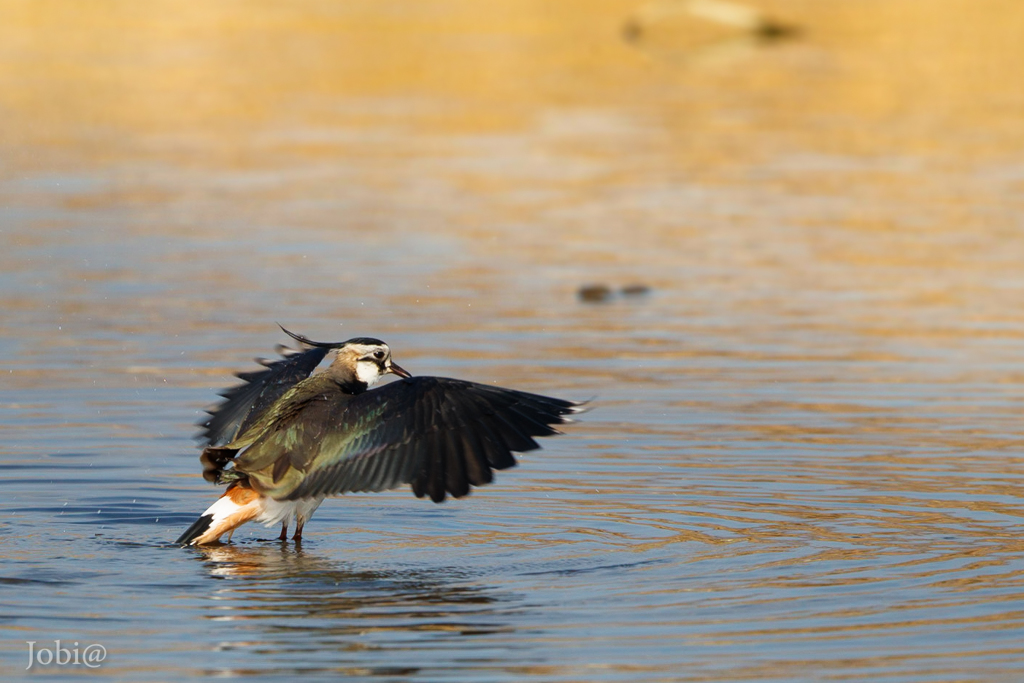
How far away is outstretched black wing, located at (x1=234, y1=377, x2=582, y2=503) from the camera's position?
25.8ft

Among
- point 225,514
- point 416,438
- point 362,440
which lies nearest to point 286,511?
point 225,514

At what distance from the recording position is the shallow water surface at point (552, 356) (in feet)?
23.2

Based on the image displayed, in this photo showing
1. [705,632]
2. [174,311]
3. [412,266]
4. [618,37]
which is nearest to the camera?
[705,632]

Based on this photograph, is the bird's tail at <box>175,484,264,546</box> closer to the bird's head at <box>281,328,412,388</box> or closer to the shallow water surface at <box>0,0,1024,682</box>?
the shallow water surface at <box>0,0,1024,682</box>

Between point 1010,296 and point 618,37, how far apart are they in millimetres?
26162

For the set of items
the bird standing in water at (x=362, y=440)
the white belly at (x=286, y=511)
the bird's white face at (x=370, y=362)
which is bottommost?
the white belly at (x=286, y=511)

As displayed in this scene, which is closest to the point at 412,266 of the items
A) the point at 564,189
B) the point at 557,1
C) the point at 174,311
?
the point at 174,311

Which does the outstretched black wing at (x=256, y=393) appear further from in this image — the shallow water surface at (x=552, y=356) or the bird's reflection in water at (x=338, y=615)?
the bird's reflection in water at (x=338, y=615)

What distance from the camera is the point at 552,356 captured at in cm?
1256

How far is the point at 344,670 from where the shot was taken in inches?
255

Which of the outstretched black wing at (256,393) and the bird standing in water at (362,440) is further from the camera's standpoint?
the outstretched black wing at (256,393)

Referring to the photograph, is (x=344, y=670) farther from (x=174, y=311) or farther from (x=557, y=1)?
(x=557, y=1)

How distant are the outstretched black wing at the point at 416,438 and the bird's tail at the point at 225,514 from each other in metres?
0.14

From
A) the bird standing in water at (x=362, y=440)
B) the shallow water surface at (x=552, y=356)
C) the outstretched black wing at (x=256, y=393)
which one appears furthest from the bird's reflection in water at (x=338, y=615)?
the outstretched black wing at (x=256, y=393)
